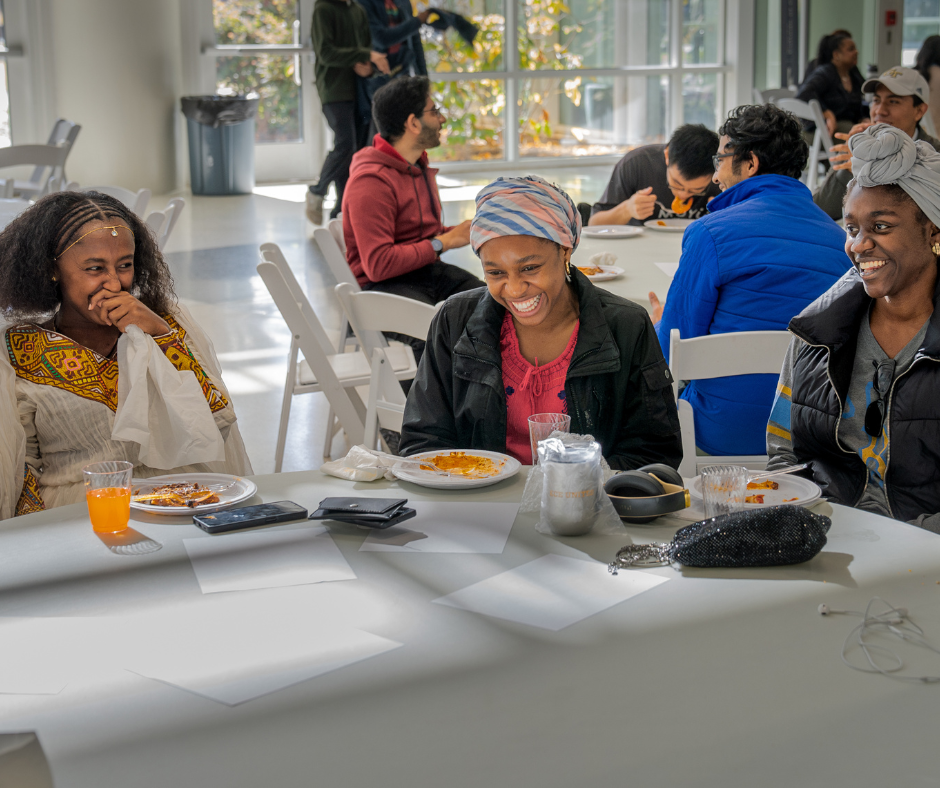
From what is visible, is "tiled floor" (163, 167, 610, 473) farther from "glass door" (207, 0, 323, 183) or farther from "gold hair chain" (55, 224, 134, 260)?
"gold hair chain" (55, 224, 134, 260)

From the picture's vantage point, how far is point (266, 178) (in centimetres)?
1247

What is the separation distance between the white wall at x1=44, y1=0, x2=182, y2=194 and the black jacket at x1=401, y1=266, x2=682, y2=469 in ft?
30.3

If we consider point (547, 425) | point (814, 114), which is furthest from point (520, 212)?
point (814, 114)

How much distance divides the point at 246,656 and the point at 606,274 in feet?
8.56

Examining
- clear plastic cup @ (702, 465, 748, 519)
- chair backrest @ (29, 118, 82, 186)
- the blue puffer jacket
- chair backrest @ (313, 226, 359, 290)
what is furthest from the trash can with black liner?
clear plastic cup @ (702, 465, 748, 519)

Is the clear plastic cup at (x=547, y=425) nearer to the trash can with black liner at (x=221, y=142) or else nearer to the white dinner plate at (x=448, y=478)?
the white dinner plate at (x=448, y=478)

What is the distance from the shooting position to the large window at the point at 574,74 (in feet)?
41.6

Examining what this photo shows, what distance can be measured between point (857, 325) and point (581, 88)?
12.0m

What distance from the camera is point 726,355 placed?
8.32 ft

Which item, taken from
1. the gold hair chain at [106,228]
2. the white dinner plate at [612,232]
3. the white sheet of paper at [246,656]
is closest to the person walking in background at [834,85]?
the white dinner plate at [612,232]

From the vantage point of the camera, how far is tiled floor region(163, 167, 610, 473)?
445cm

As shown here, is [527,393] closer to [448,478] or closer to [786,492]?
[448,478]

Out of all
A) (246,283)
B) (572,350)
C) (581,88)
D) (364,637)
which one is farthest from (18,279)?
(581,88)

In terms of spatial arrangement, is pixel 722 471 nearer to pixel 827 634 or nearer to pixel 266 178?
pixel 827 634
